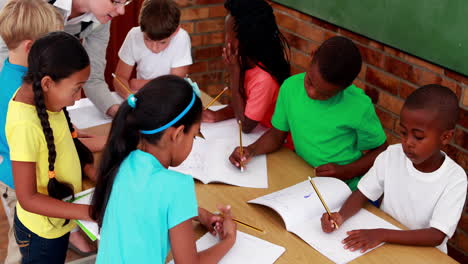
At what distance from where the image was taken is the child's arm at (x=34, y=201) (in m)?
1.38

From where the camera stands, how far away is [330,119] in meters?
1.81

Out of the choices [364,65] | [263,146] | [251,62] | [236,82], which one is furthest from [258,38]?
[364,65]

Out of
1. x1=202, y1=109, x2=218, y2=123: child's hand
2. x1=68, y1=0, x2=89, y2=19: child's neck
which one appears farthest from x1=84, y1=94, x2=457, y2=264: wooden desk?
x1=68, y1=0, x2=89, y2=19: child's neck

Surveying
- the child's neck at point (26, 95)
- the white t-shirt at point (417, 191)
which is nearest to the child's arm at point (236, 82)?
the white t-shirt at point (417, 191)

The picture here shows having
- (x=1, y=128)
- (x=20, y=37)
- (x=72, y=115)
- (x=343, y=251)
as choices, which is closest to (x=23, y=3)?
(x=20, y=37)

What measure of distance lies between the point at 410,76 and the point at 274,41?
26.7 inches

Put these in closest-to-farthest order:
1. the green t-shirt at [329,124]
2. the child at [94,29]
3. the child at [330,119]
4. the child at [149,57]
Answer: the child at [330,119]
the green t-shirt at [329,124]
the child at [94,29]
the child at [149,57]

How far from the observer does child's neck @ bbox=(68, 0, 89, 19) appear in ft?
6.34

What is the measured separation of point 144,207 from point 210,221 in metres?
0.30

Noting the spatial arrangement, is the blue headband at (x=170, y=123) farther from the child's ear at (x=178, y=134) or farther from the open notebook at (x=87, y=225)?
the open notebook at (x=87, y=225)

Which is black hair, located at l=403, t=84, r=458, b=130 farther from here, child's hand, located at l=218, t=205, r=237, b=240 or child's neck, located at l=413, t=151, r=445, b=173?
child's hand, located at l=218, t=205, r=237, b=240

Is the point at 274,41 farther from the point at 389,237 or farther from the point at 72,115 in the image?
the point at 389,237

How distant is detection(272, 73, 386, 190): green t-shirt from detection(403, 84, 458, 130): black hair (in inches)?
14.1

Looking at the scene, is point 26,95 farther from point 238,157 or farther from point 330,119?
point 330,119
